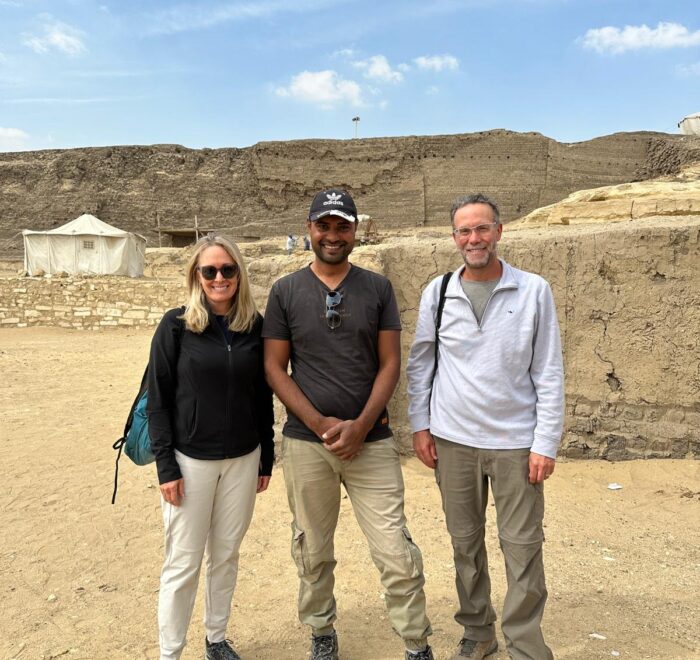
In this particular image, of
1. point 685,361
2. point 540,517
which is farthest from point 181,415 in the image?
point 685,361

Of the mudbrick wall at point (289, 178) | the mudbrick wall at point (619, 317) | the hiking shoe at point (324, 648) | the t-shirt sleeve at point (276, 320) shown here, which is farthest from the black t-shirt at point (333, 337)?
the mudbrick wall at point (289, 178)

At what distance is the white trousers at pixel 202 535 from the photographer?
6.48 feet

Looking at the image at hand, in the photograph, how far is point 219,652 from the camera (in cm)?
213

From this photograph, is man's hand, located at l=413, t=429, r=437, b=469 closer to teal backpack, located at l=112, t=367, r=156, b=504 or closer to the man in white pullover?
the man in white pullover

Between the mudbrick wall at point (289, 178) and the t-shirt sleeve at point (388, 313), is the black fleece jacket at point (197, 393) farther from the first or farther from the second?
the mudbrick wall at point (289, 178)

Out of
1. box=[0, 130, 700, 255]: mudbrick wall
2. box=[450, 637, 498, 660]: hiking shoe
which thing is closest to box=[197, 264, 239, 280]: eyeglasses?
box=[450, 637, 498, 660]: hiking shoe

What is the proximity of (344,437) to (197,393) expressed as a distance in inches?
21.2

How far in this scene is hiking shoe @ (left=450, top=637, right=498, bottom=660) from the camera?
2.11 meters

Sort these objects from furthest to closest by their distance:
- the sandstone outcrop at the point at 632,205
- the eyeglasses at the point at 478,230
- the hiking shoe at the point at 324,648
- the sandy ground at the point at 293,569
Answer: the sandstone outcrop at the point at 632,205
the sandy ground at the point at 293,569
the hiking shoe at the point at 324,648
the eyeglasses at the point at 478,230

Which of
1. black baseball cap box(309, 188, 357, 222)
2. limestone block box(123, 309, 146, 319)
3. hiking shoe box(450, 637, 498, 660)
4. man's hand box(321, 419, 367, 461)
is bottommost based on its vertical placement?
hiking shoe box(450, 637, 498, 660)

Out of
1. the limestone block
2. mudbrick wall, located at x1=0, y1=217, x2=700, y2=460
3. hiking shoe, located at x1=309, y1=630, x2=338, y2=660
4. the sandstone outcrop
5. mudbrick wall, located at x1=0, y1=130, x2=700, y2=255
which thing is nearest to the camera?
hiking shoe, located at x1=309, y1=630, x2=338, y2=660

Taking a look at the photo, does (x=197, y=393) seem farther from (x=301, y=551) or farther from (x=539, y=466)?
(x=539, y=466)

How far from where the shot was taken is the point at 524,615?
6.26 ft

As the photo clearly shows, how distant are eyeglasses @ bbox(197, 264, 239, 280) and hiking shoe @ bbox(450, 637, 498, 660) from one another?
1647 millimetres
